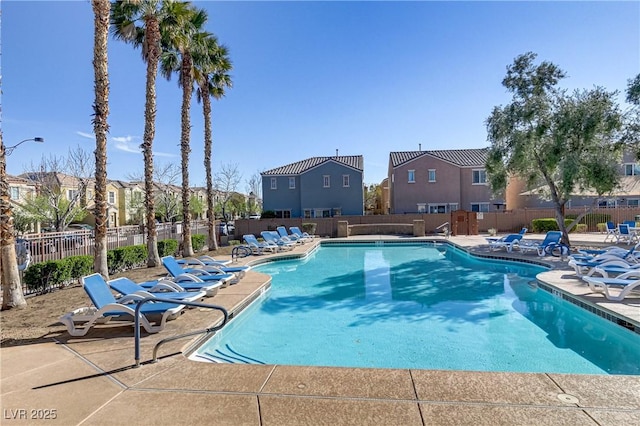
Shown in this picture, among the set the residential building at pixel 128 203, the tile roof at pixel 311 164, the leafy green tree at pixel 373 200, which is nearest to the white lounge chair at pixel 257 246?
the tile roof at pixel 311 164

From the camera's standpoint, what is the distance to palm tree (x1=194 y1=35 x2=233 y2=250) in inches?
655

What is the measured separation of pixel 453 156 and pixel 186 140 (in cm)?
2795

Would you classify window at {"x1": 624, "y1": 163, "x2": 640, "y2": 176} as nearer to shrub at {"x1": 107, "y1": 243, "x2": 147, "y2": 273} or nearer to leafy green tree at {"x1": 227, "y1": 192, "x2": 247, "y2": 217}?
shrub at {"x1": 107, "y1": 243, "x2": 147, "y2": 273}

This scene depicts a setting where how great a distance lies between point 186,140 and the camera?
52.2 ft

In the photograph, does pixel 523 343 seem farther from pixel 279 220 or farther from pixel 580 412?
pixel 279 220

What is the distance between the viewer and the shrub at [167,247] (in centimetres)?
1480

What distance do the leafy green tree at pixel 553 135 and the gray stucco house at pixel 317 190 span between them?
16983mm

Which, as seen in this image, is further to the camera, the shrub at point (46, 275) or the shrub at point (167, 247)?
the shrub at point (167, 247)

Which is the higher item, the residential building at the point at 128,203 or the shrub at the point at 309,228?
the residential building at the point at 128,203

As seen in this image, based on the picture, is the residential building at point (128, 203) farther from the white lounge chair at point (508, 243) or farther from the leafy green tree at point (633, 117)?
the leafy green tree at point (633, 117)

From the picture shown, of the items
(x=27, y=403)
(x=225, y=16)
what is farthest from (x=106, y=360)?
(x=225, y=16)

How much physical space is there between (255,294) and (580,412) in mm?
7313

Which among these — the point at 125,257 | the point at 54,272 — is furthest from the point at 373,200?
the point at 54,272

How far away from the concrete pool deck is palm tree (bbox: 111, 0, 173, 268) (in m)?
9.01
